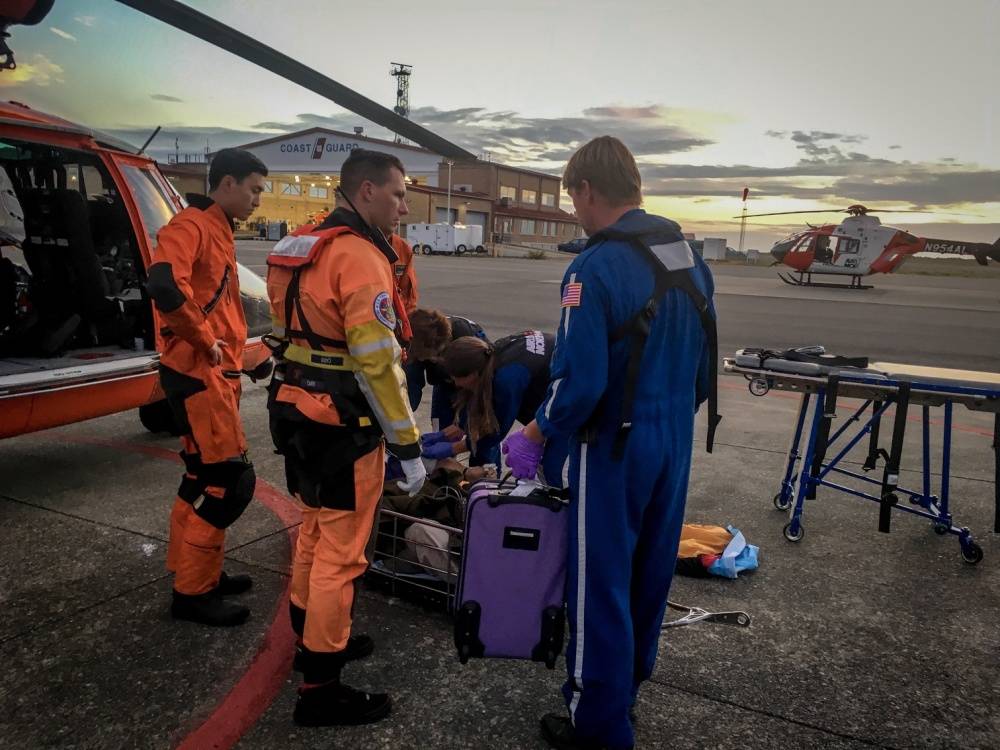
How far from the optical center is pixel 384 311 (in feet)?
7.03

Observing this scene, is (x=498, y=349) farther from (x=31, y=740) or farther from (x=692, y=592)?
(x=31, y=740)

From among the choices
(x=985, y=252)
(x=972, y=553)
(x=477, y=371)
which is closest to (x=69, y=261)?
(x=477, y=371)

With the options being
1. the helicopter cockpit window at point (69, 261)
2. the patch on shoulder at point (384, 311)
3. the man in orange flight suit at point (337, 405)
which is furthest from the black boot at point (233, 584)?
the helicopter cockpit window at point (69, 261)

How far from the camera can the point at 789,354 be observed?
4059mm

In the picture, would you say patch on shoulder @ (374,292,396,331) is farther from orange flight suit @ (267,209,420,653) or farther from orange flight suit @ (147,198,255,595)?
orange flight suit @ (147,198,255,595)

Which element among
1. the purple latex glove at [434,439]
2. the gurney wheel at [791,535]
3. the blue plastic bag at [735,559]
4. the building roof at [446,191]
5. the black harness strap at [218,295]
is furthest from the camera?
the building roof at [446,191]

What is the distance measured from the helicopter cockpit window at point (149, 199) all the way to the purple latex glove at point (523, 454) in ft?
12.0

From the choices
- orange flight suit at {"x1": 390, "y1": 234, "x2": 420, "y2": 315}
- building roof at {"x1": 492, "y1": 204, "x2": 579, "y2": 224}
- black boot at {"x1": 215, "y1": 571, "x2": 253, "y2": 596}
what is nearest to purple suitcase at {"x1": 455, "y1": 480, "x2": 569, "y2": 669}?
black boot at {"x1": 215, "y1": 571, "x2": 253, "y2": 596}

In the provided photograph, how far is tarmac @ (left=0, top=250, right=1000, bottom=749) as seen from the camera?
231cm

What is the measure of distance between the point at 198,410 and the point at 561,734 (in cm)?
197

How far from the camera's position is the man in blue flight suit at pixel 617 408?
1966 mm

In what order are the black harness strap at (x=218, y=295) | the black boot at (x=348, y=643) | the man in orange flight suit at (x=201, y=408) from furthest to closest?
1. the black harness strap at (x=218, y=295)
2. the man in orange flight suit at (x=201, y=408)
3. the black boot at (x=348, y=643)

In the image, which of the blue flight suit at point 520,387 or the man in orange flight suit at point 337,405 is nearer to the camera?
the man in orange flight suit at point 337,405

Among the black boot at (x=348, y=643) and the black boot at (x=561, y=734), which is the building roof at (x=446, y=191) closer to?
the black boot at (x=348, y=643)
